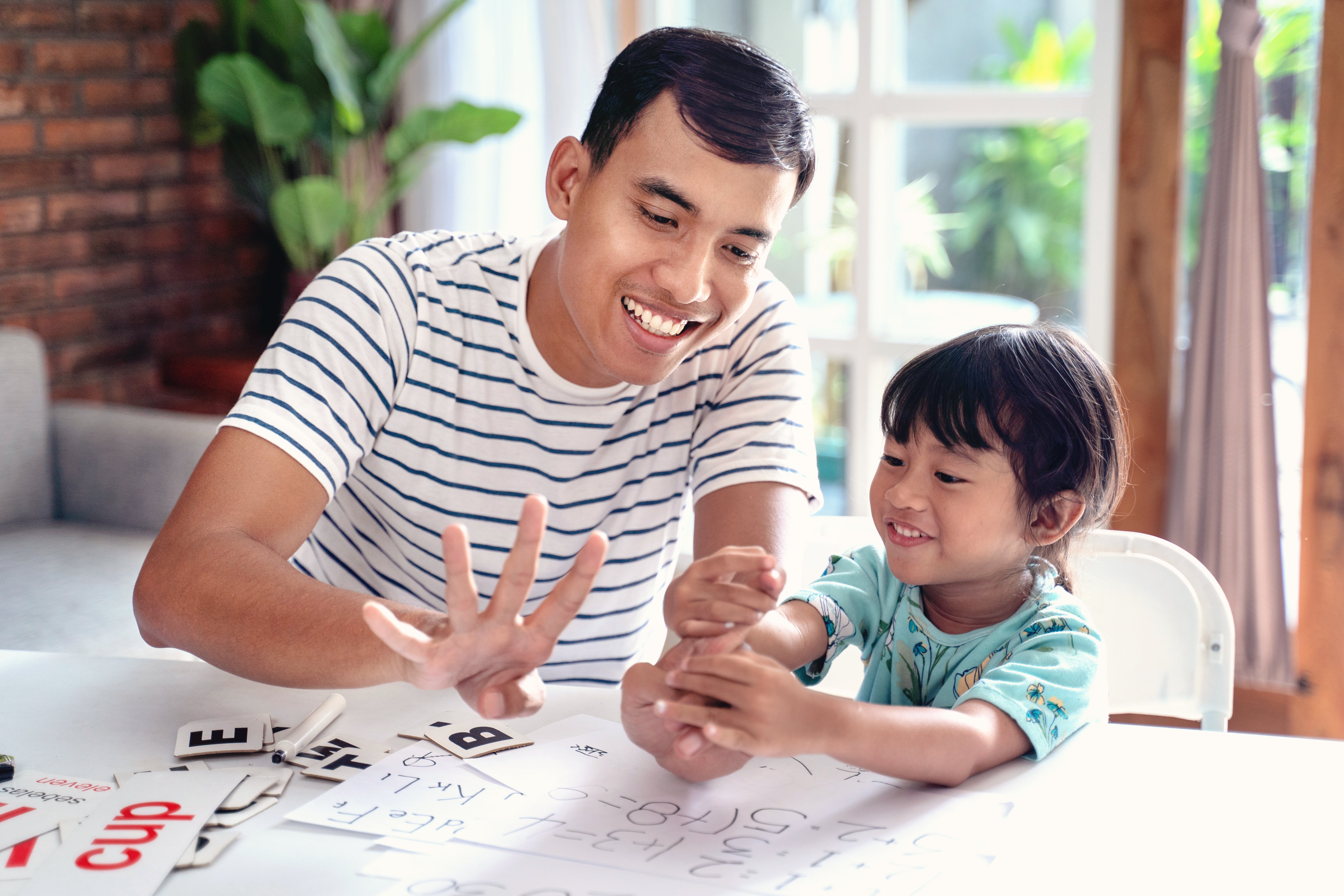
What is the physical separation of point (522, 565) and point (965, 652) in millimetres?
450

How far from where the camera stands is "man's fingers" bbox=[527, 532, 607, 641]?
0.81m

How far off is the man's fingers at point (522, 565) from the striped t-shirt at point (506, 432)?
0.43m

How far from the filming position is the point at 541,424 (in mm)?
1331

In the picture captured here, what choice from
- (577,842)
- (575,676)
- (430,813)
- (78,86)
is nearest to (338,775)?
(430,813)

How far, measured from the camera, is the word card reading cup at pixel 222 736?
908 mm

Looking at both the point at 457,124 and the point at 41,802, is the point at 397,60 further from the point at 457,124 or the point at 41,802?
the point at 41,802

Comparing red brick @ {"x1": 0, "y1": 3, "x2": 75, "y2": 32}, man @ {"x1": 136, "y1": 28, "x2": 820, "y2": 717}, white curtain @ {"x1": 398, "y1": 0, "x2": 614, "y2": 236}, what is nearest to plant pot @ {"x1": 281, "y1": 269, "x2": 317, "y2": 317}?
white curtain @ {"x1": 398, "y1": 0, "x2": 614, "y2": 236}

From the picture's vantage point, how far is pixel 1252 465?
2.17 metres

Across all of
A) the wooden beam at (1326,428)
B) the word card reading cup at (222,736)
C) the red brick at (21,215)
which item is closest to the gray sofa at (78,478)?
the red brick at (21,215)

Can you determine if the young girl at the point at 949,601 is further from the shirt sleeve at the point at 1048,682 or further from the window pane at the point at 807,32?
the window pane at the point at 807,32

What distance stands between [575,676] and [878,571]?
43 centimetres

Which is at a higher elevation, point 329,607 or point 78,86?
point 78,86

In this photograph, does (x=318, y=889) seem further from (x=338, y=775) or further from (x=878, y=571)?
(x=878, y=571)

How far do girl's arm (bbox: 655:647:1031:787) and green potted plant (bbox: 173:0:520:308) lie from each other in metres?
2.02
